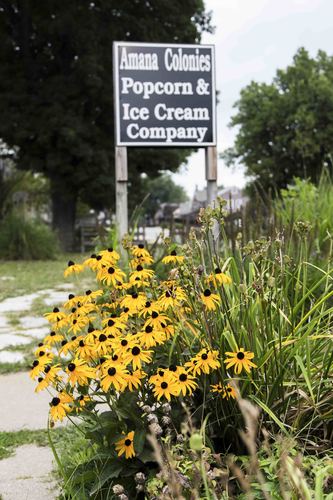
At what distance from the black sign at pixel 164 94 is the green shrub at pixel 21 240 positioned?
298 inches

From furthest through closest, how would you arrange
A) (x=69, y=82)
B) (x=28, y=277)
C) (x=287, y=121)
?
(x=287, y=121) → (x=69, y=82) → (x=28, y=277)

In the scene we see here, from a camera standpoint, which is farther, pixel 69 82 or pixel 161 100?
pixel 69 82

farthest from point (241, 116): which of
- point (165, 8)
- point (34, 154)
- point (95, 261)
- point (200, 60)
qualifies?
point (95, 261)

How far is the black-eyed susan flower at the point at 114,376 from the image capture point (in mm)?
1664

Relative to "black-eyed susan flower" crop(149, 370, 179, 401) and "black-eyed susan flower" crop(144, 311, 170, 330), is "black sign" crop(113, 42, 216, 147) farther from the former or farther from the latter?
"black-eyed susan flower" crop(149, 370, 179, 401)

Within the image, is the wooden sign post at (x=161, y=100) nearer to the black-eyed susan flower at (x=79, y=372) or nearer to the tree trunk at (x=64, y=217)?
the black-eyed susan flower at (x=79, y=372)

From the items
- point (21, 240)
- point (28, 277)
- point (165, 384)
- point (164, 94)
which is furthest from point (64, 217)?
point (165, 384)

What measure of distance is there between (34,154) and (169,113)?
35.9ft

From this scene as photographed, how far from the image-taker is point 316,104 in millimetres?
29672

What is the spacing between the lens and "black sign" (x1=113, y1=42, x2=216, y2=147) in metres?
5.61

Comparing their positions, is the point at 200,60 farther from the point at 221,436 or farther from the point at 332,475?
the point at 332,475

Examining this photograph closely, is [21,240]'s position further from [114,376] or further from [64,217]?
[114,376]

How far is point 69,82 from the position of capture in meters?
16.0

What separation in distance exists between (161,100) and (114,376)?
443cm
